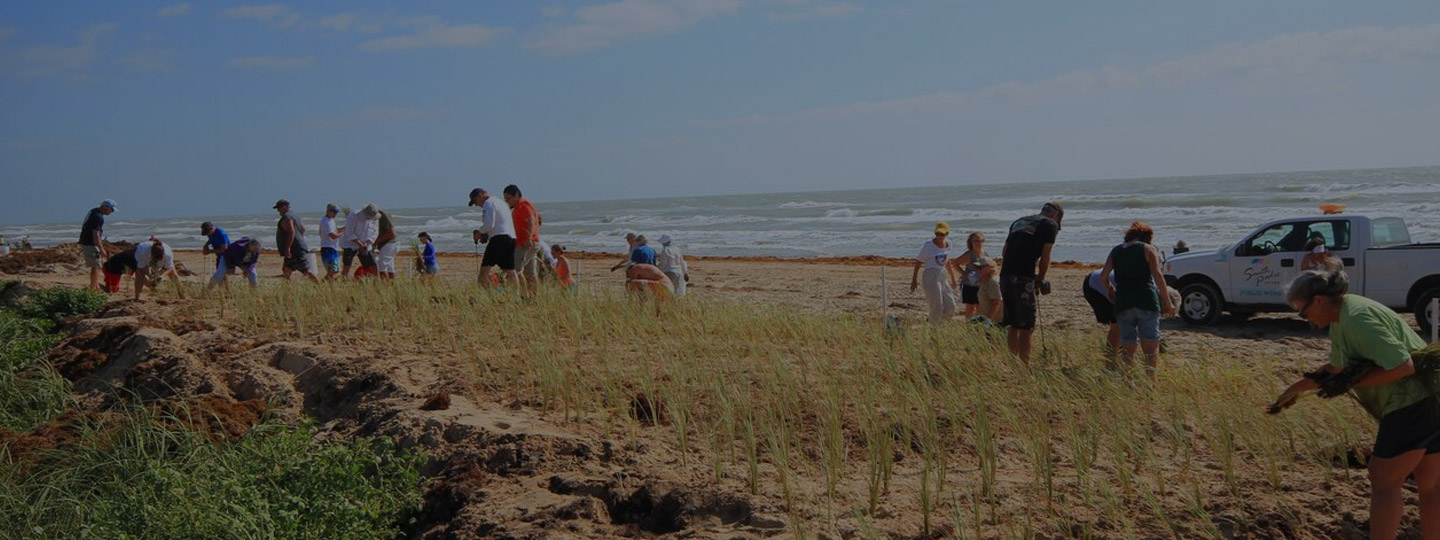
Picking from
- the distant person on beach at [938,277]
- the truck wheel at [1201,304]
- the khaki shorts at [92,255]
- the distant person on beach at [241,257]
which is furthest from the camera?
the khaki shorts at [92,255]

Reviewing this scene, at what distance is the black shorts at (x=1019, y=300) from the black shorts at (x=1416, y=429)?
13.9 ft

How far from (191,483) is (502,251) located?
7.17 m

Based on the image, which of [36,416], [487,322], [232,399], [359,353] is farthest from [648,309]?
[36,416]

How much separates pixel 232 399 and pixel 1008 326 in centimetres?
578

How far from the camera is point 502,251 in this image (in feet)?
42.2

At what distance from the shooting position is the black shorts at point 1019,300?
9070 mm

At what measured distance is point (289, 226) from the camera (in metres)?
15.0

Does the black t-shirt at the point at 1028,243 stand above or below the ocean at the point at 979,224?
above

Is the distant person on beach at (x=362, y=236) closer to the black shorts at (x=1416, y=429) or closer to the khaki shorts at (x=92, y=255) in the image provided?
the khaki shorts at (x=92, y=255)

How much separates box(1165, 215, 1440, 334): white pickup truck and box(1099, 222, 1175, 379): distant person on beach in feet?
19.4

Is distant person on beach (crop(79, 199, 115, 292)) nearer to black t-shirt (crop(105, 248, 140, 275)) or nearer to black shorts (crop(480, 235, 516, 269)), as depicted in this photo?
black t-shirt (crop(105, 248, 140, 275))

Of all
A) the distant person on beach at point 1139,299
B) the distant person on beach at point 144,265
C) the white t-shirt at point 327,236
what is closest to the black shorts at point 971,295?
the distant person on beach at point 1139,299

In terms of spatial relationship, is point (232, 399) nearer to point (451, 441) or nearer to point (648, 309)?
point (451, 441)

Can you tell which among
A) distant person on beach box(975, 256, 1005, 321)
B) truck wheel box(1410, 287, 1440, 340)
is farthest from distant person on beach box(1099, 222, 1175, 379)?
truck wheel box(1410, 287, 1440, 340)
